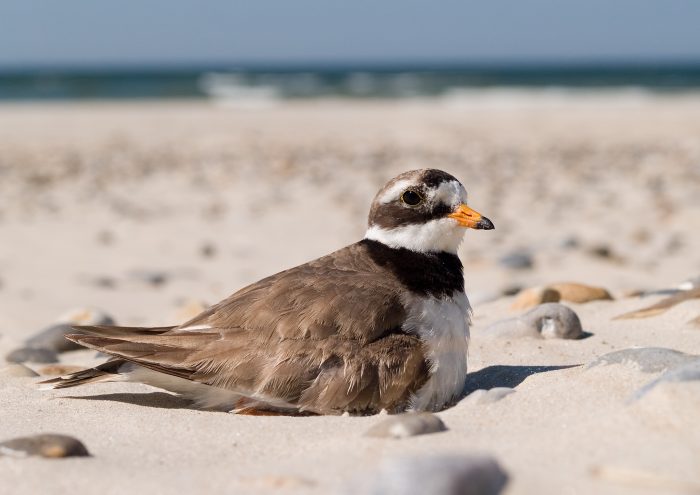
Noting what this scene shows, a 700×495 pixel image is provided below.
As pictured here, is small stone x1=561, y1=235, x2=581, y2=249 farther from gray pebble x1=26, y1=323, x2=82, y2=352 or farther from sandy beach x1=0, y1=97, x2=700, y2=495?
gray pebble x1=26, y1=323, x2=82, y2=352

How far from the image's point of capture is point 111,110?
3166 cm

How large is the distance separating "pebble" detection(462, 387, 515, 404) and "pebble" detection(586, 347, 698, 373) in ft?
1.41

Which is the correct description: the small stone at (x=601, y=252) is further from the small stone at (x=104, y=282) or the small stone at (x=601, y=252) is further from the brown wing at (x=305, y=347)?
the brown wing at (x=305, y=347)

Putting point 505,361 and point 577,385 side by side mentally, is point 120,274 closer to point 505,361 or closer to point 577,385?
point 505,361

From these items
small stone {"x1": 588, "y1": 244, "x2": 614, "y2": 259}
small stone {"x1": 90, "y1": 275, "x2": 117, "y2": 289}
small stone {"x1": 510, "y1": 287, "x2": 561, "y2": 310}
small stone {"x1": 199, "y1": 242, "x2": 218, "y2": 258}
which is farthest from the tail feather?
small stone {"x1": 588, "y1": 244, "x2": 614, "y2": 259}

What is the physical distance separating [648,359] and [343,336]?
4.29 ft

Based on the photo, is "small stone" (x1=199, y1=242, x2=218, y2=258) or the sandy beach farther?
"small stone" (x1=199, y1=242, x2=218, y2=258)

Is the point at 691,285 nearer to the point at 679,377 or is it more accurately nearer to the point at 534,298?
the point at 534,298

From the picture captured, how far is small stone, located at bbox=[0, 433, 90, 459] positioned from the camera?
10.6 ft

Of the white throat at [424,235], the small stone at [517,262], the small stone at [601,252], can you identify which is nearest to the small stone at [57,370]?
the white throat at [424,235]

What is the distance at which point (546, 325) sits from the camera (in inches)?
205

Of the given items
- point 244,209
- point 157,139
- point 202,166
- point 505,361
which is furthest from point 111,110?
point 505,361

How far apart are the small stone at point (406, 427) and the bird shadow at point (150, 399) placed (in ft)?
3.82

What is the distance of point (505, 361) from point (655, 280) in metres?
3.84
